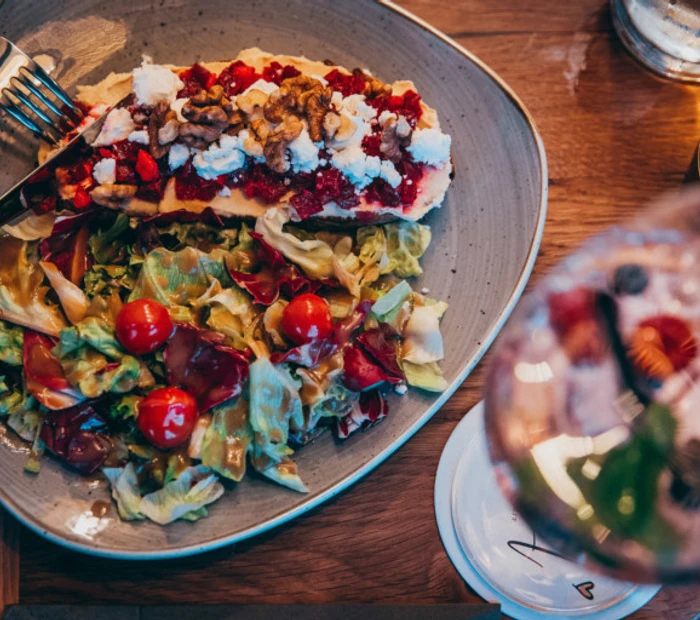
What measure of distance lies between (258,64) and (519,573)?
6.28 ft

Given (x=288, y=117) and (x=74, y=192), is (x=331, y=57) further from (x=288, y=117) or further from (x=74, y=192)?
(x=74, y=192)

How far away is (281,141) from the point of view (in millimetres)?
2080

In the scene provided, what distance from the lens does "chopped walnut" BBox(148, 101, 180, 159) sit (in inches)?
83.0

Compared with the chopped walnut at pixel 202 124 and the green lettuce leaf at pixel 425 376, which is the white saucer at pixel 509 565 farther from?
the chopped walnut at pixel 202 124

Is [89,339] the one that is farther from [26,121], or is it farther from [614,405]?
[614,405]

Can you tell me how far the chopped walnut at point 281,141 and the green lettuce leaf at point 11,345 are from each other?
97cm

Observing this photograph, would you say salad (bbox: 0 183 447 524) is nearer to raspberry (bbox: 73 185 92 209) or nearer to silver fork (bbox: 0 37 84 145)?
raspberry (bbox: 73 185 92 209)

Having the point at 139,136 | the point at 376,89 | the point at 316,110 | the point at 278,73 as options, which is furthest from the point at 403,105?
the point at 139,136

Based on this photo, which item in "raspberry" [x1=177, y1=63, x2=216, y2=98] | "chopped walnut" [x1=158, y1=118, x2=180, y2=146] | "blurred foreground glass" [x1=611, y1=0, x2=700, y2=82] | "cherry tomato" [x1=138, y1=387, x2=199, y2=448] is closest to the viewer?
"cherry tomato" [x1=138, y1=387, x2=199, y2=448]

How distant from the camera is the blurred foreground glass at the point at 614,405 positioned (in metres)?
1.45

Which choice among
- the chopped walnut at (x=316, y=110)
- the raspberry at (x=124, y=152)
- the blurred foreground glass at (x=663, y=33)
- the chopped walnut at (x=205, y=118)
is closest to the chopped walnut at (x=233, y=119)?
the chopped walnut at (x=205, y=118)

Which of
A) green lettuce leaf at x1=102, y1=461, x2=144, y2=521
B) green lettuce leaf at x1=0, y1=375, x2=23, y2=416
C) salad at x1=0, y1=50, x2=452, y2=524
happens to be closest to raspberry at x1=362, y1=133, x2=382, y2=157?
salad at x1=0, y1=50, x2=452, y2=524

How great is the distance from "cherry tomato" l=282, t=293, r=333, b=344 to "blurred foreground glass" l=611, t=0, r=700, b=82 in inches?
60.5

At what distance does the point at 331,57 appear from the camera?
2402 mm
